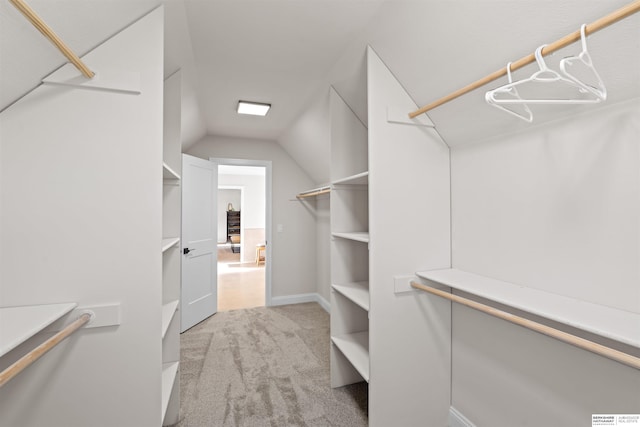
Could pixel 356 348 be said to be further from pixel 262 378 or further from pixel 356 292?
pixel 262 378

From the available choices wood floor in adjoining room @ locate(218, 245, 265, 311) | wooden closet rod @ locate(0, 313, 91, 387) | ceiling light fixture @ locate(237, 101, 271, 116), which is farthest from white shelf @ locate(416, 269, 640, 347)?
wood floor in adjoining room @ locate(218, 245, 265, 311)

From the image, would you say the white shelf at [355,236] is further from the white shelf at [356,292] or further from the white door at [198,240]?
the white door at [198,240]

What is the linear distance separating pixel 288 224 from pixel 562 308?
365cm

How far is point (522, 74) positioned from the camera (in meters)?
1.18

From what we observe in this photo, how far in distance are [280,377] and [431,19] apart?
2710 millimetres

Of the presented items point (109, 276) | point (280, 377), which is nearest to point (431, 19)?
point (109, 276)

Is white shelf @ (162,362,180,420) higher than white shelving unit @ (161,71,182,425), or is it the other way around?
white shelving unit @ (161,71,182,425)

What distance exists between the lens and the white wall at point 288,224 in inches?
168

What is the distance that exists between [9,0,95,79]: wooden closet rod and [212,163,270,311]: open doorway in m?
2.83

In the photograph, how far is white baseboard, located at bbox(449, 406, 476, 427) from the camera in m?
1.64

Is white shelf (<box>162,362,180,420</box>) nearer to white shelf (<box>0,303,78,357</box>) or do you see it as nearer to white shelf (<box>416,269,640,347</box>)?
white shelf (<box>0,303,78,357</box>)

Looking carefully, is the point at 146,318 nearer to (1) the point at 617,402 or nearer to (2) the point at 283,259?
(1) the point at 617,402

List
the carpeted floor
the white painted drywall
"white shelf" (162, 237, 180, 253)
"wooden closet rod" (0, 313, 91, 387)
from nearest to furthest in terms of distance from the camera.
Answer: "wooden closet rod" (0, 313, 91, 387) → "white shelf" (162, 237, 180, 253) → the carpeted floor → the white painted drywall

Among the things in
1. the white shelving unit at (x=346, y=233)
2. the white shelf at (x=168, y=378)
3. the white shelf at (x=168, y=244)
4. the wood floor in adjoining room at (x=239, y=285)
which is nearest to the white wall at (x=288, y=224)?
the wood floor in adjoining room at (x=239, y=285)
